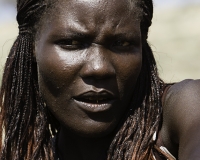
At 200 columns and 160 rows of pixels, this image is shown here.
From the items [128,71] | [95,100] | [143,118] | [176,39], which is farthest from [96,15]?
[176,39]

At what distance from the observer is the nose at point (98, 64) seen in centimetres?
339

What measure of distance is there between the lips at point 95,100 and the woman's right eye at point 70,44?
252mm

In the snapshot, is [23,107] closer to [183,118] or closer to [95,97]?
[95,97]

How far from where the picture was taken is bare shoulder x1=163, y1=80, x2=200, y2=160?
10.3ft

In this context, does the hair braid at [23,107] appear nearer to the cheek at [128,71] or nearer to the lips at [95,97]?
the lips at [95,97]

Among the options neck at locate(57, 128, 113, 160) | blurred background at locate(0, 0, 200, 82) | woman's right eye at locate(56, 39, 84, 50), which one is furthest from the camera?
blurred background at locate(0, 0, 200, 82)

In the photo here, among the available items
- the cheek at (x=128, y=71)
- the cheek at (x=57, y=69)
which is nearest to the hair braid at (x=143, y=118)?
the cheek at (x=128, y=71)

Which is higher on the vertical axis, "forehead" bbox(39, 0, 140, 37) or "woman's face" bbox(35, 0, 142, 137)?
"forehead" bbox(39, 0, 140, 37)

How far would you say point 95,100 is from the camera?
137 inches

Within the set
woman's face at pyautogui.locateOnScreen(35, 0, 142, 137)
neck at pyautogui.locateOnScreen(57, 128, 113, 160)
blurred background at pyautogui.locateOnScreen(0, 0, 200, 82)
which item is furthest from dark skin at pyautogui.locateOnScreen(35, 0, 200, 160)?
blurred background at pyautogui.locateOnScreen(0, 0, 200, 82)

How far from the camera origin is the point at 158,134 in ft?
11.7

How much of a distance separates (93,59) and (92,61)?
14 millimetres

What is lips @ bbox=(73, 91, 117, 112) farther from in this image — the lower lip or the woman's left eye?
the woman's left eye

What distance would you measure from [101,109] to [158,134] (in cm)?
33
